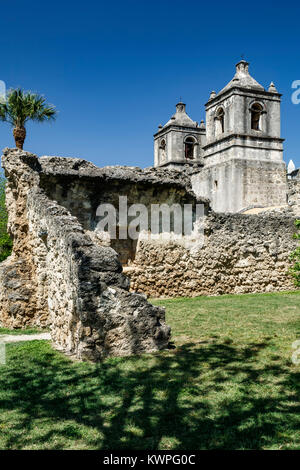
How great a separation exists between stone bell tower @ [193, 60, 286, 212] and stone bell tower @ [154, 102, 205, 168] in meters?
8.52

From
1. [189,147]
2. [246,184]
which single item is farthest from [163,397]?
[189,147]

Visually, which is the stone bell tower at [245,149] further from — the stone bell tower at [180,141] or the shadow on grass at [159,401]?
the shadow on grass at [159,401]

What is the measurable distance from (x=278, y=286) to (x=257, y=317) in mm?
5068

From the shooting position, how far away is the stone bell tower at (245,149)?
104 feet

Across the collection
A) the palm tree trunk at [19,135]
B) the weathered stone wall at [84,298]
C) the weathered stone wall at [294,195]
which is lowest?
the weathered stone wall at [84,298]

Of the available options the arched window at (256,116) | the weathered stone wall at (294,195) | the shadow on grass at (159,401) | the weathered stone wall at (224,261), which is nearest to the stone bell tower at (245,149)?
the arched window at (256,116)

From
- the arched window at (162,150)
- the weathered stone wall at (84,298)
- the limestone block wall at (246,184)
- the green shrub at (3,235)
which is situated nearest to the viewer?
the weathered stone wall at (84,298)

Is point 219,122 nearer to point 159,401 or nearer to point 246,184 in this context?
point 246,184

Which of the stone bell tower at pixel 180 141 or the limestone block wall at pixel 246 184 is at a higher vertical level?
the stone bell tower at pixel 180 141

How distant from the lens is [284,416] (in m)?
3.54

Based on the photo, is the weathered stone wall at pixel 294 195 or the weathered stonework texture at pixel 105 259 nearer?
the weathered stonework texture at pixel 105 259

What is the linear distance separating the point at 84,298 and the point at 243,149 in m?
29.1

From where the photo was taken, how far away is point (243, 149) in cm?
3231

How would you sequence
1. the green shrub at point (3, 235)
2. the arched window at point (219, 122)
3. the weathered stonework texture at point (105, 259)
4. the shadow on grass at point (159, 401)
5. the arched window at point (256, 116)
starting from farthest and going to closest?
the arched window at point (219, 122)
the arched window at point (256, 116)
the green shrub at point (3, 235)
the weathered stonework texture at point (105, 259)
the shadow on grass at point (159, 401)
